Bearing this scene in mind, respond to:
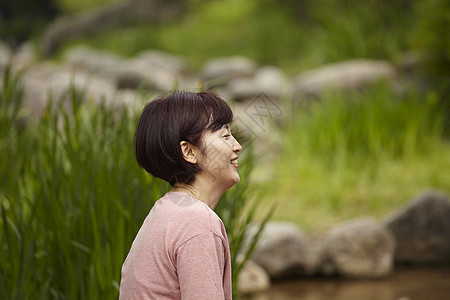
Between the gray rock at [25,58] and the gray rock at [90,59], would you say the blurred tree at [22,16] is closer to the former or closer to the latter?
the gray rock at [25,58]

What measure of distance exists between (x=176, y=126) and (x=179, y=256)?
0.27 meters

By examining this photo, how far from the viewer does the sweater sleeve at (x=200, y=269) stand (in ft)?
3.57

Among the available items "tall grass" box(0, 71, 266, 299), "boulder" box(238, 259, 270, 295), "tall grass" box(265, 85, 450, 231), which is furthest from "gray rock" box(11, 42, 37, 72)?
"tall grass" box(0, 71, 266, 299)

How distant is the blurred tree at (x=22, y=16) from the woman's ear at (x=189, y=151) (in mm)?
24223

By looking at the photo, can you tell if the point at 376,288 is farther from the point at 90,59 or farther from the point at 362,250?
the point at 90,59

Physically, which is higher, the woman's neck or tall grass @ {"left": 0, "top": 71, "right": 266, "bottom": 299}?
the woman's neck

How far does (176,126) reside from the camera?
3.98 feet

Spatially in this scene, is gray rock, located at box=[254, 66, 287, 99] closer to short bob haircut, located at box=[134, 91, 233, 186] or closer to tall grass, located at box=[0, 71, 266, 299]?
tall grass, located at box=[0, 71, 266, 299]

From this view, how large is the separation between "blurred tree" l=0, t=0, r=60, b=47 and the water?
2207 centimetres

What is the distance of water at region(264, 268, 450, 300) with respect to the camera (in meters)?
3.72

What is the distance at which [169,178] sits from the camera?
1283 mm

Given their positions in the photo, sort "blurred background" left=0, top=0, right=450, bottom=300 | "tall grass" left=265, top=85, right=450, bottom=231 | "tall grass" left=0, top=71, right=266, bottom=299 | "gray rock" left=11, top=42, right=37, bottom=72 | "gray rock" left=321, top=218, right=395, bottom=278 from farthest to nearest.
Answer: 1. "gray rock" left=11, top=42, right=37, bottom=72
2. "tall grass" left=265, top=85, right=450, bottom=231
3. "gray rock" left=321, top=218, right=395, bottom=278
4. "blurred background" left=0, top=0, right=450, bottom=300
5. "tall grass" left=0, top=71, right=266, bottom=299

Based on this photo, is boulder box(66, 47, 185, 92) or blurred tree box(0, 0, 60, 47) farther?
blurred tree box(0, 0, 60, 47)

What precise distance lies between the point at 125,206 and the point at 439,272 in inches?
114
